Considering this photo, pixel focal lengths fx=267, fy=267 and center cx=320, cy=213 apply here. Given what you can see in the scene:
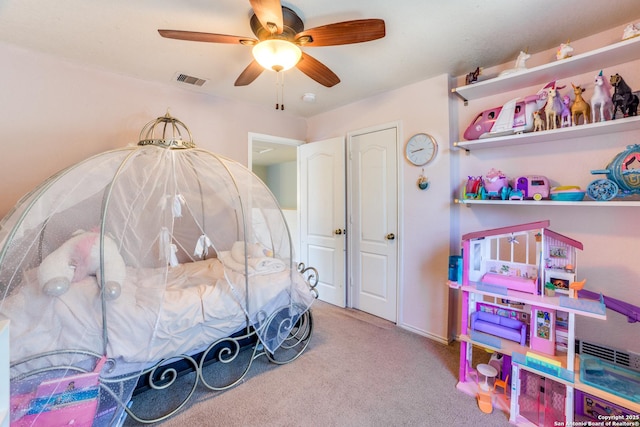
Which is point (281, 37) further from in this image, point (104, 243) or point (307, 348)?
point (307, 348)

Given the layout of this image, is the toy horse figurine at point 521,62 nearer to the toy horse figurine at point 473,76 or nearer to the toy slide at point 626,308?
the toy horse figurine at point 473,76

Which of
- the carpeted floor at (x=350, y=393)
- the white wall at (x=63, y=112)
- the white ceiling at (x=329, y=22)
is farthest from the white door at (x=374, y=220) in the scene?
the white wall at (x=63, y=112)

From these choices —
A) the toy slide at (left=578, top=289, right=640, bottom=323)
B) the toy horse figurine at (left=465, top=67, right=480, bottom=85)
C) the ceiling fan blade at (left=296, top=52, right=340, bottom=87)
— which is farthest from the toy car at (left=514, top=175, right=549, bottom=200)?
the ceiling fan blade at (left=296, top=52, right=340, bottom=87)

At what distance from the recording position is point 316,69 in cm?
191

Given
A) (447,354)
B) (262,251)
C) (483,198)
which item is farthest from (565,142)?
(262,251)

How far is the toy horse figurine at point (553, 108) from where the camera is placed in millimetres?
1850

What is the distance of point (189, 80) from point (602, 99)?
3273 millimetres

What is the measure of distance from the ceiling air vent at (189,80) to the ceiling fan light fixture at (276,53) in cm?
125

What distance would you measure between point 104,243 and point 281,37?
1593 millimetres

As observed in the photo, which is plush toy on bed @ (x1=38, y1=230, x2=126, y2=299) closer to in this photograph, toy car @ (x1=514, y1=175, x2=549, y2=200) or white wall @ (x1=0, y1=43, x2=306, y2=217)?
white wall @ (x1=0, y1=43, x2=306, y2=217)

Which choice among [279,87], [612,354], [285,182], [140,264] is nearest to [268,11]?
[279,87]

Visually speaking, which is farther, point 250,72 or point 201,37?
point 250,72

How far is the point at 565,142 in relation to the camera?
79.3 inches

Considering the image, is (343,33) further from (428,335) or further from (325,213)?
(428,335)
